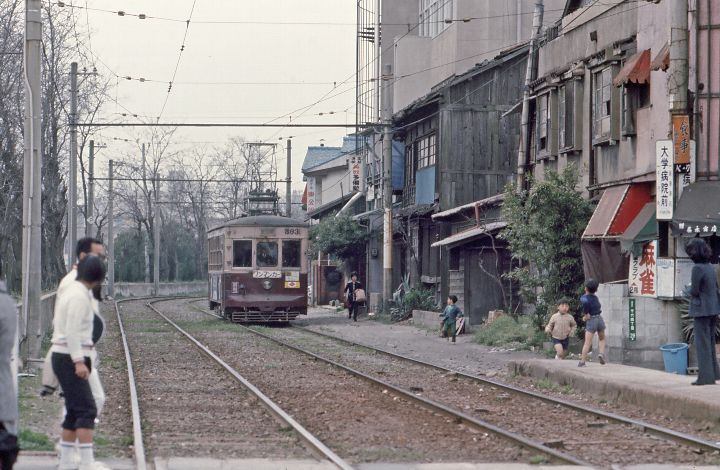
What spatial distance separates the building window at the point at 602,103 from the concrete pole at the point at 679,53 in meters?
3.93

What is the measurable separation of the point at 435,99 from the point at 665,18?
1577 centimetres

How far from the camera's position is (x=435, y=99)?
35000 mm

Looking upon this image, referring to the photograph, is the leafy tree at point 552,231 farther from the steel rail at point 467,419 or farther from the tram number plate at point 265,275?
the tram number plate at point 265,275

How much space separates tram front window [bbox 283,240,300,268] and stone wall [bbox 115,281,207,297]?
36.3 m

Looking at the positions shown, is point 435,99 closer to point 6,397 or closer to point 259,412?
point 259,412

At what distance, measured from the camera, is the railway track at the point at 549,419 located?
10.5 meters

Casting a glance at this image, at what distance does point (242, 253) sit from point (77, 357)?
24331 mm

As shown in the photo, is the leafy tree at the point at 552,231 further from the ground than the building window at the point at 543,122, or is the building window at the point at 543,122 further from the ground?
the building window at the point at 543,122

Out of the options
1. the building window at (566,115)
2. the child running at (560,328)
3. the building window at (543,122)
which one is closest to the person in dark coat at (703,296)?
the child running at (560,328)

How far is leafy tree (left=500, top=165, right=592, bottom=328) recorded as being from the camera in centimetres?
2256

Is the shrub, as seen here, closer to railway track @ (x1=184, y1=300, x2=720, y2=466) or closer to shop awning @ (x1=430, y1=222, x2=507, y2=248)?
shop awning @ (x1=430, y1=222, x2=507, y2=248)

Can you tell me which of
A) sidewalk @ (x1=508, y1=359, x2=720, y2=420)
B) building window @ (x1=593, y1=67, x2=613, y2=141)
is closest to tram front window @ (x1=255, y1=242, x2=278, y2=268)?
building window @ (x1=593, y1=67, x2=613, y2=141)

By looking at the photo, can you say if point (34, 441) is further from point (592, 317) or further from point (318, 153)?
point (318, 153)

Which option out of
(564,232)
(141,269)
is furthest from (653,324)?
(141,269)
